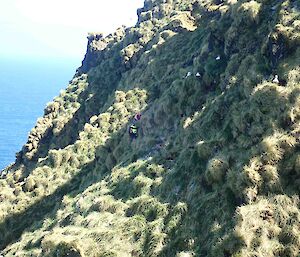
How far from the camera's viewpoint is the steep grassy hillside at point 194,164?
16.5 metres

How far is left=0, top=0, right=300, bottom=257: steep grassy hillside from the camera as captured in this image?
16.5m

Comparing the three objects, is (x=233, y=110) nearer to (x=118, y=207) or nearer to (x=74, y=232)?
(x=118, y=207)

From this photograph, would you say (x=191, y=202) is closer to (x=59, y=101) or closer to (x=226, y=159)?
(x=226, y=159)

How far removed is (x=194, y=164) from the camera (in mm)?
21203

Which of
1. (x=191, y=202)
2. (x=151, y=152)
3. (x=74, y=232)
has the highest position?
(x=151, y=152)

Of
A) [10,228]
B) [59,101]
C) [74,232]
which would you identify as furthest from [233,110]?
[59,101]

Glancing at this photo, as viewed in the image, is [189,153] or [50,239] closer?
[50,239]

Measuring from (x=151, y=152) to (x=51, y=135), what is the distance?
26.2 metres

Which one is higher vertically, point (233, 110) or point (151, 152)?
point (151, 152)

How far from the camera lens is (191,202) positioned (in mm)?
19031

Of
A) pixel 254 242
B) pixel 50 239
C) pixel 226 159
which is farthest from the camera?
pixel 50 239

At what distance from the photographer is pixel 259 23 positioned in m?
26.8

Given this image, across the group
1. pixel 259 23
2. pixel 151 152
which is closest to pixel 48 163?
pixel 151 152

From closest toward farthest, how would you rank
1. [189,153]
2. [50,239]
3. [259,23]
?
[50,239] → [189,153] → [259,23]
